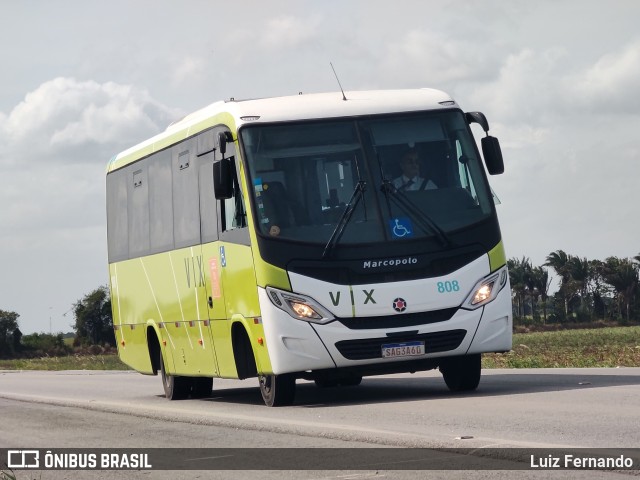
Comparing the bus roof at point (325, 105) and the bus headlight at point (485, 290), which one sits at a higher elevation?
the bus roof at point (325, 105)

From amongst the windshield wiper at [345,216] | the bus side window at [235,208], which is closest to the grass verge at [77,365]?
the bus side window at [235,208]

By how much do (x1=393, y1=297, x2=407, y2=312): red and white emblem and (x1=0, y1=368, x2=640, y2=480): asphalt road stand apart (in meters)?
1.04

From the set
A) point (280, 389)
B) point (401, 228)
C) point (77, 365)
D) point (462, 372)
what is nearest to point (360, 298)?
point (401, 228)

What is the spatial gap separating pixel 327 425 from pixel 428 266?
9.86 feet

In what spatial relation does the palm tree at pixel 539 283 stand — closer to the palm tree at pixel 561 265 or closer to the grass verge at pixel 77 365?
the palm tree at pixel 561 265

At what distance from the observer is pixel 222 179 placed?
53.8 ft

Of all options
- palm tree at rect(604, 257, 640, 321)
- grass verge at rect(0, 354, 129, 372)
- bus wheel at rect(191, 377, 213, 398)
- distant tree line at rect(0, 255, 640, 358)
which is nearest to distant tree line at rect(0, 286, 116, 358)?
distant tree line at rect(0, 255, 640, 358)

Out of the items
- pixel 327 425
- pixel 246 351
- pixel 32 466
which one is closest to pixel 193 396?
pixel 246 351

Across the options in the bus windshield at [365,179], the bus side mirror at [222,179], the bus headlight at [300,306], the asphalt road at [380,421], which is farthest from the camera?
the bus side mirror at [222,179]

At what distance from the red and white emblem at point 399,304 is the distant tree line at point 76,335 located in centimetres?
9807

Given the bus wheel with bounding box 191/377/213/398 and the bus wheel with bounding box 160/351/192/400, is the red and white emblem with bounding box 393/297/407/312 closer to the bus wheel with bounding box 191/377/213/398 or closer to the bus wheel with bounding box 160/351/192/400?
the bus wheel with bounding box 160/351/192/400

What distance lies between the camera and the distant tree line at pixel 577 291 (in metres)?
136

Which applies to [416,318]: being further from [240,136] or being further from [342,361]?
[240,136]

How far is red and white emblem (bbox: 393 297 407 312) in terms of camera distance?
615 inches
